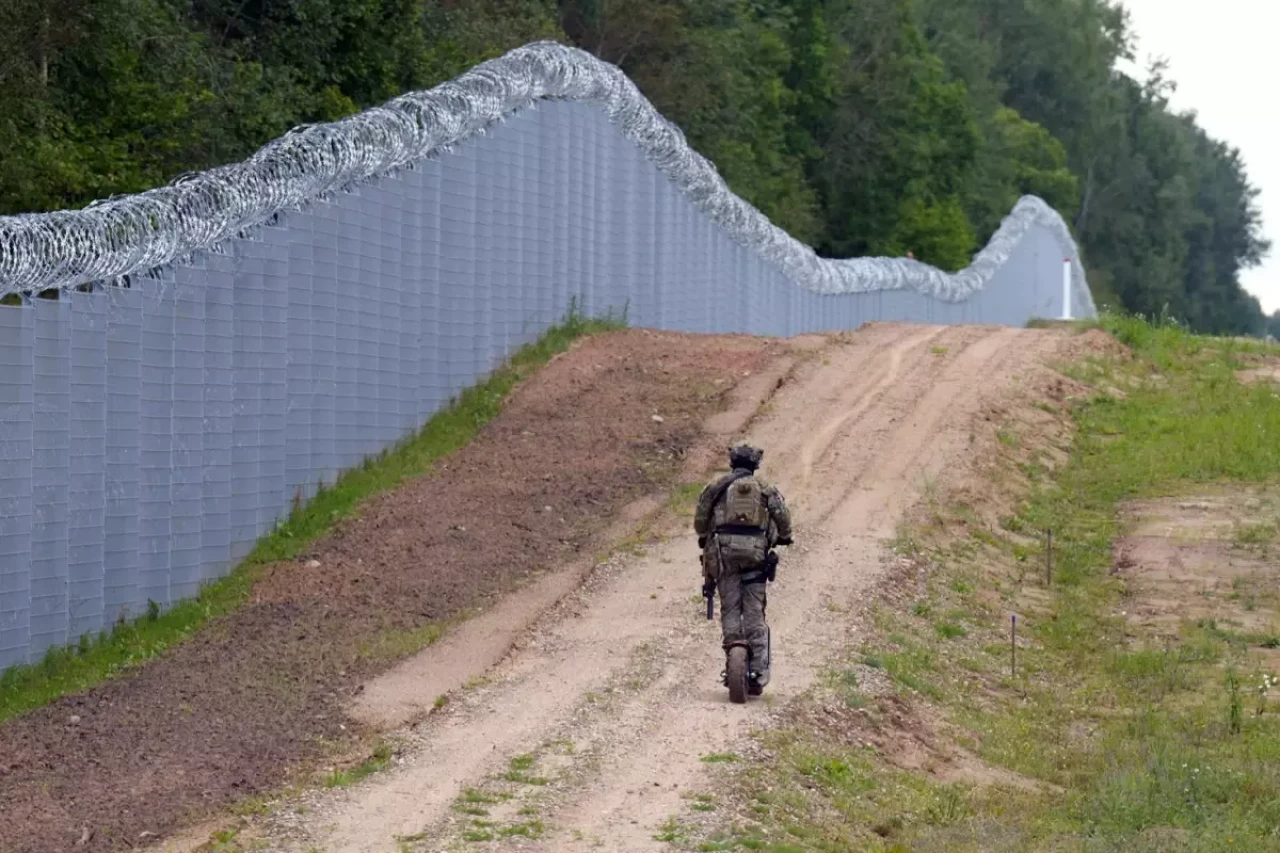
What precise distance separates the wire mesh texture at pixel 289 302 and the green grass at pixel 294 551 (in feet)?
0.46

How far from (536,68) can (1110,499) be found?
7.85 m

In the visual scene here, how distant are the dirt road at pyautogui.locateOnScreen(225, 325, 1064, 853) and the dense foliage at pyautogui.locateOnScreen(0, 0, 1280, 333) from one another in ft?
25.6

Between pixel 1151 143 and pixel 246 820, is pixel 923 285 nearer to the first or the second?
pixel 246 820

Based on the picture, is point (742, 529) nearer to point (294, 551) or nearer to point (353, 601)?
point (353, 601)

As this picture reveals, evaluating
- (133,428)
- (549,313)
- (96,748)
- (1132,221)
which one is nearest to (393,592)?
(133,428)

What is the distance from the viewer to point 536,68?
2131cm

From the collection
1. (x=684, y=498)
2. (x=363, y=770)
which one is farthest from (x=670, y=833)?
(x=684, y=498)

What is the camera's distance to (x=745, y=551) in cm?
1127

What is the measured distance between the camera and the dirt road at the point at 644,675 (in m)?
9.18

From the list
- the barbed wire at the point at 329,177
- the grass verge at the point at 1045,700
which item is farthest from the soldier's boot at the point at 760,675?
the barbed wire at the point at 329,177

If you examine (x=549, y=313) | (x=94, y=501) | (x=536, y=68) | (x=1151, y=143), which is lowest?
(x=94, y=501)

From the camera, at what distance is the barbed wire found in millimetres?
12641

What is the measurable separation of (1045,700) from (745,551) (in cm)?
335

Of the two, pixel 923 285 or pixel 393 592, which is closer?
pixel 393 592
